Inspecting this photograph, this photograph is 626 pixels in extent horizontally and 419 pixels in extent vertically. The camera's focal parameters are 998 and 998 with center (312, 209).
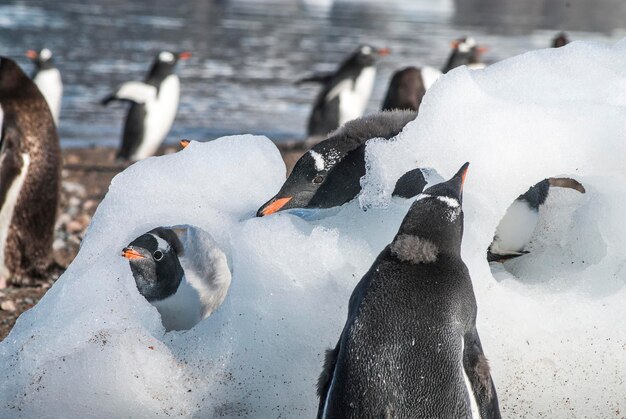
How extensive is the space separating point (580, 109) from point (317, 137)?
8.17 metres

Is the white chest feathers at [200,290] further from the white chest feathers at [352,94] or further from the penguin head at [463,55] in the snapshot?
the penguin head at [463,55]

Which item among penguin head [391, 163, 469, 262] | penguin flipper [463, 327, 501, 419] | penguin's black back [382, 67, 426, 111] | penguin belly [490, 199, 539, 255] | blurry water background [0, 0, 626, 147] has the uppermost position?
penguin head [391, 163, 469, 262]

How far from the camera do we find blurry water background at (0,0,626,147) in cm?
1323

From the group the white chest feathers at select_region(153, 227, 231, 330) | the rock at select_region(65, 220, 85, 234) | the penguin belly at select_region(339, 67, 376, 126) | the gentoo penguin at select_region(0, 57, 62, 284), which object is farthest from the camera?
the penguin belly at select_region(339, 67, 376, 126)

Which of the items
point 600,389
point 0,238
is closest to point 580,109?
point 600,389

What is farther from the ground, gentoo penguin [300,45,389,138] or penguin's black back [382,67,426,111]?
penguin's black back [382,67,426,111]

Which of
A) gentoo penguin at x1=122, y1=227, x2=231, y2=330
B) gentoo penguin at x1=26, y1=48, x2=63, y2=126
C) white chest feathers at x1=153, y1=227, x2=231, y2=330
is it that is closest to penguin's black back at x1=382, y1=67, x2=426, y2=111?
gentoo penguin at x1=26, y1=48, x2=63, y2=126

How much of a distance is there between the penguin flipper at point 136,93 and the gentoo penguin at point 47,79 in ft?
1.77

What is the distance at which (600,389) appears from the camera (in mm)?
2791

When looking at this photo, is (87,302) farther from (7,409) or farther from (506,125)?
(506,125)

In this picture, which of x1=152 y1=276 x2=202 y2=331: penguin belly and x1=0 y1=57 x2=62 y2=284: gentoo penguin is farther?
x1=0 y1=57 x2=62 y2=284: gentoo penguin

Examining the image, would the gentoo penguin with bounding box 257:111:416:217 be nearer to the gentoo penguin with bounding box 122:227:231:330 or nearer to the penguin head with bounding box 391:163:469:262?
the gentoo penguin with bounding box 122:227:231:330

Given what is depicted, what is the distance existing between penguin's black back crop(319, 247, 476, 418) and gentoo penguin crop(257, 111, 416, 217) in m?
0.85

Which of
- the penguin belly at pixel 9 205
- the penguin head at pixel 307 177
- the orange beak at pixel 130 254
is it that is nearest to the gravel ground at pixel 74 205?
the penguin belly at pixel 9 205
